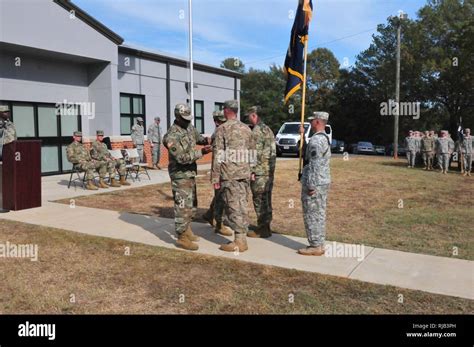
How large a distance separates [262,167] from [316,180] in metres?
1.21

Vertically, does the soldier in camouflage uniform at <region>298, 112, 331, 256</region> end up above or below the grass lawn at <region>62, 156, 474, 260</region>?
above

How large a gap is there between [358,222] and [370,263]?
8.40 feet

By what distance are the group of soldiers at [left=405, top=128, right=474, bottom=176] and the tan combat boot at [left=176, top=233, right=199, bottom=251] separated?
14.5 m

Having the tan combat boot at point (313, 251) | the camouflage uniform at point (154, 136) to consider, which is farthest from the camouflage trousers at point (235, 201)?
the camouflage uniform at point (154, 136)

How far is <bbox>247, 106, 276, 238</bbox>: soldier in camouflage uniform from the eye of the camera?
6.61 metres

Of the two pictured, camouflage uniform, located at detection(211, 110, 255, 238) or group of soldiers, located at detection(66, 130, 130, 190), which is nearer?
camouflage uniform, located at detection(211, 110, 255, 238)

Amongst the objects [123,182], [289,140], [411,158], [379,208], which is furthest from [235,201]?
[289,140]

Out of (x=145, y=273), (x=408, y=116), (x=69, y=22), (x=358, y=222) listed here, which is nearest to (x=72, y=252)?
(x=145, y=273)

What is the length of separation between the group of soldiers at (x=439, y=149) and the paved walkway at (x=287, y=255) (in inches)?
521

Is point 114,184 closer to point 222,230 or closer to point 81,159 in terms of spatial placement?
point 81,159

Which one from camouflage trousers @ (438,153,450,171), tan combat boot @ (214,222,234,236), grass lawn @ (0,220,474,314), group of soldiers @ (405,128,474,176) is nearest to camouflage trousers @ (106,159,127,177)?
tan combat boot @ (214,222,234,236)

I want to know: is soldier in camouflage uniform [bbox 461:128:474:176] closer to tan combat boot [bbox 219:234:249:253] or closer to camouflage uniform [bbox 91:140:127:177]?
camouflage uniform [bbox 91:140:127:177]

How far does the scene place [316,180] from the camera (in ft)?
18.3
